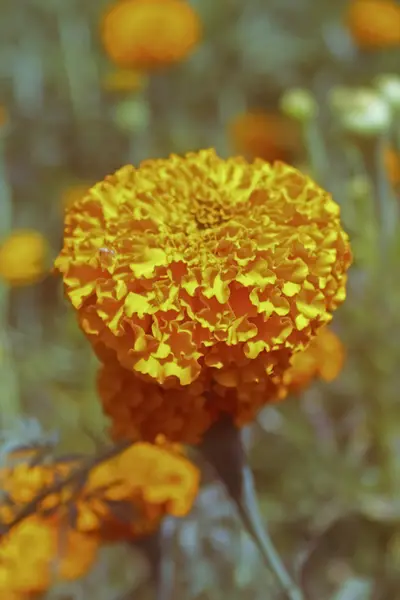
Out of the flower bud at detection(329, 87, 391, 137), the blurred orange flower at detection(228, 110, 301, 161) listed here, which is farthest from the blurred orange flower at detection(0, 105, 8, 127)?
the flower bud at detection(329, 87, 391, 137)

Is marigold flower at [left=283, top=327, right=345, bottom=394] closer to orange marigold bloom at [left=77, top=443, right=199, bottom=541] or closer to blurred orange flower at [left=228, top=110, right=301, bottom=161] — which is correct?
orange marigold bloom at [left=77, top=443, right=199, bottom=541]

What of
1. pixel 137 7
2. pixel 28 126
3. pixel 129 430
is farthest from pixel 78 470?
pixel 28 126

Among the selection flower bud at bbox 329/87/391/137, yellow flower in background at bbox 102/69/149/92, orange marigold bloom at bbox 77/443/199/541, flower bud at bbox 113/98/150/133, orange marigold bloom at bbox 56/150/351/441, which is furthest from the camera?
yellow flower in background at bbox 102/69/149/92

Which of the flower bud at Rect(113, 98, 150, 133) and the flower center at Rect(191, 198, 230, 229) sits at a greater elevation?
the flower bud at Rect(113, 98, 150, 133)

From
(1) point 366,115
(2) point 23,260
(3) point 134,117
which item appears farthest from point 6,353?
(1) point 366,115

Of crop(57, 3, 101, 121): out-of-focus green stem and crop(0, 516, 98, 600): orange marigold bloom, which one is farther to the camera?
crop(57, 3, 101, 121): out-of-focus green stem

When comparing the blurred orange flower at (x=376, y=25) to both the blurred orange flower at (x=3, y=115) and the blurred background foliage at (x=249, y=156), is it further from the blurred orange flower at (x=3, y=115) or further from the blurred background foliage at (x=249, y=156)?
the blurred orange flower at (x=3, y=115)

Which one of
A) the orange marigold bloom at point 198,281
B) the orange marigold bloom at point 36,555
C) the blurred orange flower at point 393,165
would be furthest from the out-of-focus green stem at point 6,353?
the blurred orange flower at point 393,165

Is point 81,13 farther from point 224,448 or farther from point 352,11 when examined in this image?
point 224,448
